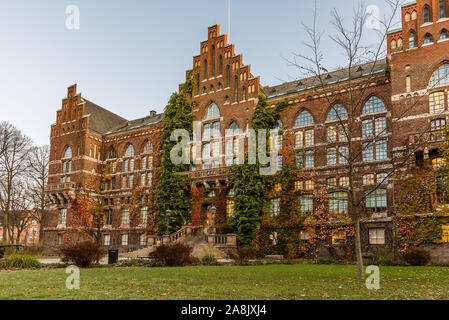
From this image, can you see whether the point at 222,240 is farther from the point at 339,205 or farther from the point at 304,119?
the point at 304,119

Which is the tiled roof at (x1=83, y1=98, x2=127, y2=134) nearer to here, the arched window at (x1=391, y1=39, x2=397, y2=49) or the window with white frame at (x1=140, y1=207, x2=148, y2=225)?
the window with white frame at (x1=140, y1=207, x2=148, y2=225)

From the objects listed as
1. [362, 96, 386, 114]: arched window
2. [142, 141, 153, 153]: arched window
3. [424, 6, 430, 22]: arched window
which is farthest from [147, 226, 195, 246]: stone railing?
[424, 6, 430, 22]: arched window

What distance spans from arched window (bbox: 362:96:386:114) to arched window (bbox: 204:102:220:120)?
1453 centimetres

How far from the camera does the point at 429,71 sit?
3014 centimetres

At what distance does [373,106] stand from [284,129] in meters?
8.04

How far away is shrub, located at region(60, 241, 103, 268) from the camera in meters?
19.8

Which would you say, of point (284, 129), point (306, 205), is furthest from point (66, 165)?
point (306, 205)

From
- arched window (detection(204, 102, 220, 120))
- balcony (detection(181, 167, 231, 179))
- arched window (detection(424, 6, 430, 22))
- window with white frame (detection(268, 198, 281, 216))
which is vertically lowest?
window with white frame (detection(268, 198, 281, 216))

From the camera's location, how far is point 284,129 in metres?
37.1

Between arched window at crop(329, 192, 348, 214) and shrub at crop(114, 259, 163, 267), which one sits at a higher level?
arched window at crop(329, 192, 348, 214)

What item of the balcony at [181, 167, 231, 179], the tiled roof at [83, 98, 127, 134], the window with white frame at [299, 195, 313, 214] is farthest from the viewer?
the tiled roof at [83, 98, 127, 134]

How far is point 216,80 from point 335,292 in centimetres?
3285

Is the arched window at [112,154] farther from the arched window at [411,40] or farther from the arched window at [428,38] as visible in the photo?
the arched window at [428,38]
